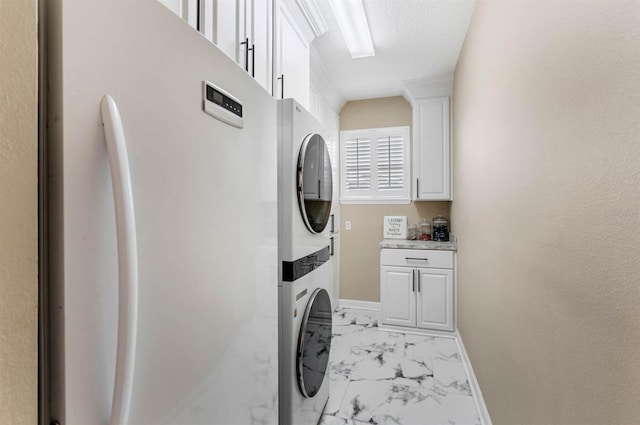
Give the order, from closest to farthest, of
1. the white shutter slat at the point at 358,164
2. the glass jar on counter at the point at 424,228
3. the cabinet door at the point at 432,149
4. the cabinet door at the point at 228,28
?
the cabinet door at the point at 228,28
the cabinet door at the point at 432,149
the glass jar on counter at the point at 424,228
the white shutter slat at the point at 358,164

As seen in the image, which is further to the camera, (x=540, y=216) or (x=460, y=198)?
(x=460, y=198)

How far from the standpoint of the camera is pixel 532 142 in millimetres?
1090

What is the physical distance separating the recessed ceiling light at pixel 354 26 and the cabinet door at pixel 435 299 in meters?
2.11

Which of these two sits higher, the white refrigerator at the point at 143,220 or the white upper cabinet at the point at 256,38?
the white upper cabinet at the point at 256,38

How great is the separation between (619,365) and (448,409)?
1.59m

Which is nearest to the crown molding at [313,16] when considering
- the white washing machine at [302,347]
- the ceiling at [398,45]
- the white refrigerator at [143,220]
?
the ceiling at [398,45]

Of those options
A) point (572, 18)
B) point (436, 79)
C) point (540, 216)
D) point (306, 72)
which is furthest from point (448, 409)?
point (436, 79)

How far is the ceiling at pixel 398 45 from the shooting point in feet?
7.06

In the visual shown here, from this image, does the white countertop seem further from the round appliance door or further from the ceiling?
the ceiling

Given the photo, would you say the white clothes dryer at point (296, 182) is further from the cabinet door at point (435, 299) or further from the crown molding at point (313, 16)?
the cabinet door at point (435, 299)

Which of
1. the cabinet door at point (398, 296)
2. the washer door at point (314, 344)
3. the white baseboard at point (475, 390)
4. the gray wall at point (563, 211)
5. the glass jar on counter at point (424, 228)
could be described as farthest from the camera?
the glass jar on counter at point (424, 228)

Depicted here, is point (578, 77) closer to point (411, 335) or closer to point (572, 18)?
point (572, 18)

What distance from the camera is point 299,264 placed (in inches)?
54.9

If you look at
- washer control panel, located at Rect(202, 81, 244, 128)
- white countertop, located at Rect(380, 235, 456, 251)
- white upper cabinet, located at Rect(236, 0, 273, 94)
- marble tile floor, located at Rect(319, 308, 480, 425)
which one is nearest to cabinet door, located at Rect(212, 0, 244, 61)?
white upper cabinet, located at Rect(236, 0, 273, 94)
